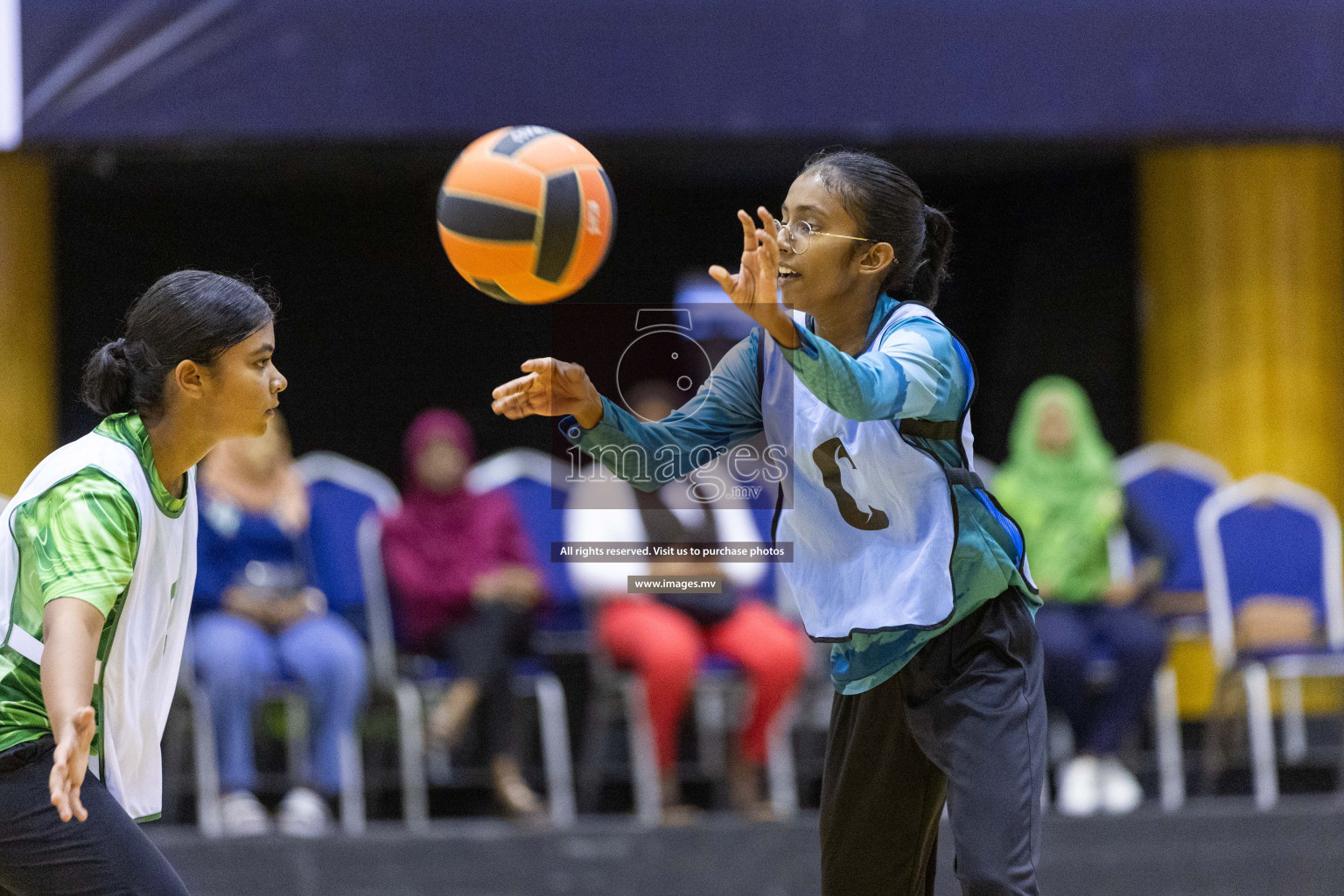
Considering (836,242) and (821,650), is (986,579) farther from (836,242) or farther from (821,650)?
(821,650)

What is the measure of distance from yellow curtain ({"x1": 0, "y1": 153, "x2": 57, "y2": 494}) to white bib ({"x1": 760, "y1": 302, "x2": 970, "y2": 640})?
4.18 metres

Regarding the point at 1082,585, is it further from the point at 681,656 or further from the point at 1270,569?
the point at 681,656

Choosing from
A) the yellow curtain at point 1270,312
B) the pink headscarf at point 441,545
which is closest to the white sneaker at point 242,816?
the pink headscarf at point 441,545

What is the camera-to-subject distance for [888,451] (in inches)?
103

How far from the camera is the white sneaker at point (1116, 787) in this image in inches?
209

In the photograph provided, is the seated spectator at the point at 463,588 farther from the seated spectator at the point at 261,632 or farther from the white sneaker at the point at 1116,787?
the white sneaker at the point at 1116,787

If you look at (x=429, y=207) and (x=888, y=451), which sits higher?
(x=429, y=207)

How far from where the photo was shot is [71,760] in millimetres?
2105

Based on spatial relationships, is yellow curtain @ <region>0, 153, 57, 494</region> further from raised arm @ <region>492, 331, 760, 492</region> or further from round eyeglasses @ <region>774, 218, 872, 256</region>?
round eyeglasses @ <region>774, 218, 872, 256</region>

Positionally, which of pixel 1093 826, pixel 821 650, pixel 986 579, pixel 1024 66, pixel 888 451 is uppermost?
pixel 1024 66

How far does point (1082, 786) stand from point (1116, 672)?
16.2 inches

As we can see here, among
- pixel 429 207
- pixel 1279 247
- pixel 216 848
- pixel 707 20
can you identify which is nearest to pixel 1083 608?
pixel 1279 247

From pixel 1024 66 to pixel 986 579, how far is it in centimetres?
383

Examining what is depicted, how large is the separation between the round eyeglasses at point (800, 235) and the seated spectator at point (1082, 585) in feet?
10.1
